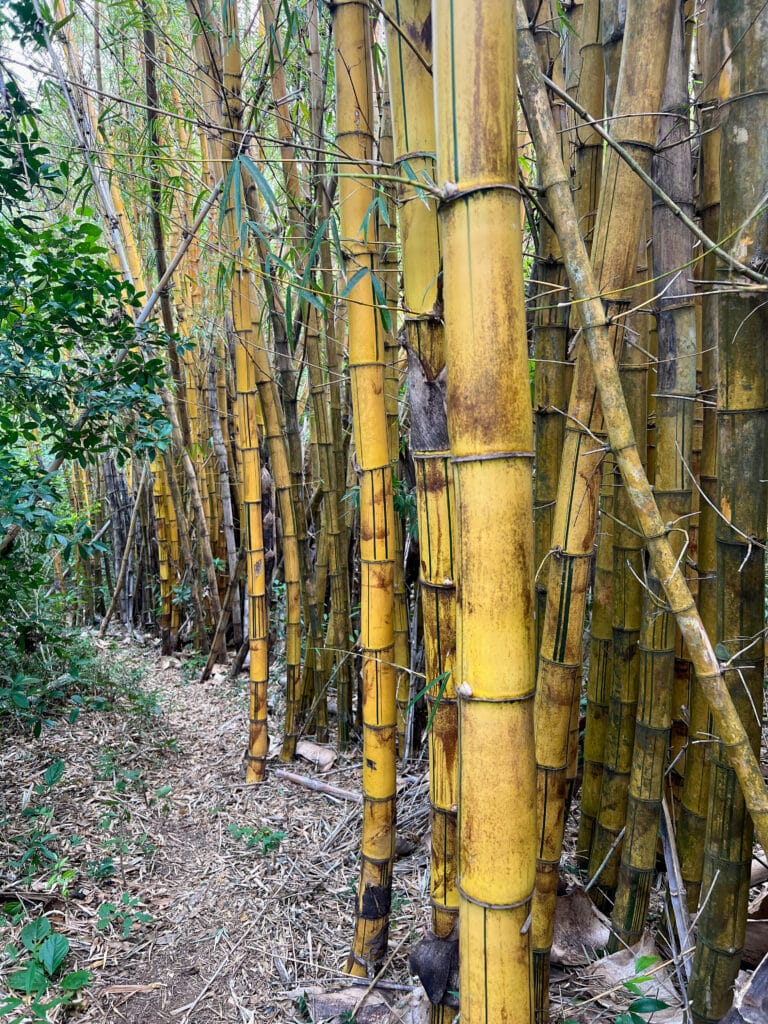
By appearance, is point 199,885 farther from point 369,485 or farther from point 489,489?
point 489,489

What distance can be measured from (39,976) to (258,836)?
0.94 metres

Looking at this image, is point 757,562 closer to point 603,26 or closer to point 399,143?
point 399,143

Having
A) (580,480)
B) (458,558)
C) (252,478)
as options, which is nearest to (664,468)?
(580,480)

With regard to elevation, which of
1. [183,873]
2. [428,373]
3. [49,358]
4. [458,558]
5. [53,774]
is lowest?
[183,873]

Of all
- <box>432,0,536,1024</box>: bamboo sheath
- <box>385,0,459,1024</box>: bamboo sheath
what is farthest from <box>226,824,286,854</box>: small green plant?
<box>432,0,536,1024</box>: bamboo sheath

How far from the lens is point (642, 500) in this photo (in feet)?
2.83

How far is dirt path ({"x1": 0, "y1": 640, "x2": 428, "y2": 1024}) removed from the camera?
1904 millimetres

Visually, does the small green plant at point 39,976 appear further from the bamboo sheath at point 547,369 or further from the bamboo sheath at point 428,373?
the bamboo sheath at point 547,369

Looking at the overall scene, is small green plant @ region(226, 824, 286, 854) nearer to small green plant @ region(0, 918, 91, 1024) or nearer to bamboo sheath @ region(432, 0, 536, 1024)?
small green plant @ region(0, 918, 91, 1024)

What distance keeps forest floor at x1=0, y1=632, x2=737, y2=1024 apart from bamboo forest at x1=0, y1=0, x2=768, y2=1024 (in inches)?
0.5

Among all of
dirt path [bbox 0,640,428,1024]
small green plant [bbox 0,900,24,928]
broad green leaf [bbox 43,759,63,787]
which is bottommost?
dirt path [bbox 0,640,428,1024]

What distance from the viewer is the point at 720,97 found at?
1.17 meters

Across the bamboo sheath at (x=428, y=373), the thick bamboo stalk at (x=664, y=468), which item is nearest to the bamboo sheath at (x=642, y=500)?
the bamboo sheath at (x=428, y=373)

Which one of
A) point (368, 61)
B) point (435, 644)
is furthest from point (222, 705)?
point (368, 61)
